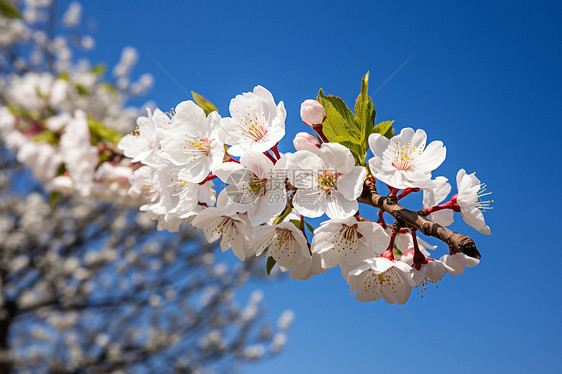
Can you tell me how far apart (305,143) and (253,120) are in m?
0.20

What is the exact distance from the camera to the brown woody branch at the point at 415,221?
82 centimetres

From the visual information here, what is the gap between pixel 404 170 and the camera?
3.88 ft

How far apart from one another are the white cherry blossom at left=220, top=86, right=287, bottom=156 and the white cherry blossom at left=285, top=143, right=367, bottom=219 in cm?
15

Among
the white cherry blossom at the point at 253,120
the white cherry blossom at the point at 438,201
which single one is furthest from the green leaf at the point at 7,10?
the white cherry blossom at the point at 438,201

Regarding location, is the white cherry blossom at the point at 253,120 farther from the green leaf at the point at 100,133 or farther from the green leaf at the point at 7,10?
the green leaf at the point at 7,10

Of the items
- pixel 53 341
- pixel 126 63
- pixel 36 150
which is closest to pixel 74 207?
pixel 53 341

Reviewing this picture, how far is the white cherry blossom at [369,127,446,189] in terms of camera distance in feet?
3.64

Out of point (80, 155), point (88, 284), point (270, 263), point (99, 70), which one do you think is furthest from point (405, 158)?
point (88, 284)

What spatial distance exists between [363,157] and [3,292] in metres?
7.50

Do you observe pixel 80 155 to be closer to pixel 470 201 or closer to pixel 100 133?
pixel 100 133

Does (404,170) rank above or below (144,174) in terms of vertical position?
below

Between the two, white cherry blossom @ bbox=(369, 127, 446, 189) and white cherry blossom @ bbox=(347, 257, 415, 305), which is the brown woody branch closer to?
white cherry blossom @ bbox=(369, 127, 446, 189)

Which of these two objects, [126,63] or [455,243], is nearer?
[455,243]

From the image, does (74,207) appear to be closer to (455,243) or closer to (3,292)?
(3,292)
